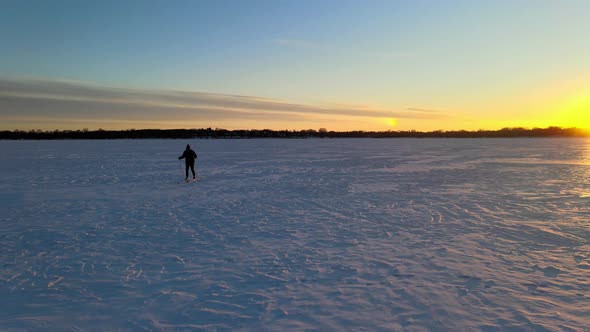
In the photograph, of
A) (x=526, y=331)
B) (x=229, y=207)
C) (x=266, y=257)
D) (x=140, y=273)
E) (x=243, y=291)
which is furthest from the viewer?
(x=229, y=207)

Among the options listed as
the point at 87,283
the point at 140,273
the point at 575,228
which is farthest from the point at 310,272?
the point at 575,228

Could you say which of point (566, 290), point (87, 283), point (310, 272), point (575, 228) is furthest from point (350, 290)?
point (575, 228)

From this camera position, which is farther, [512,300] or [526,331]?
[512,300]

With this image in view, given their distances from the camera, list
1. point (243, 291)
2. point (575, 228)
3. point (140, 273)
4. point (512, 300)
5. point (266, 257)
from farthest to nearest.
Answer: point (575, 228) < point (266, 257) < point (140, 273) < point (243, 291) < point (512, 300)

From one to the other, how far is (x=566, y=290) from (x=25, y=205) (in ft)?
39.9

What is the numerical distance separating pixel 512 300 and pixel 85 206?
10.2 metres

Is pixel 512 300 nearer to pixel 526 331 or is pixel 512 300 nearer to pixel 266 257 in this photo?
pixel 526 331

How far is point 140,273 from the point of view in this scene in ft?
17.7

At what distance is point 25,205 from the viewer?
1053cm

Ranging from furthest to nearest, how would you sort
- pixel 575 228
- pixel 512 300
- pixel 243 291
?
pixel 575 228, pixel 243 291, pixel 512 300

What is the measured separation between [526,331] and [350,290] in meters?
1.88

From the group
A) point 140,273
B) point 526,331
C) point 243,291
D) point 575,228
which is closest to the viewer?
point 526,331

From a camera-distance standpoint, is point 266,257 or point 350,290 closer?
point 350,290

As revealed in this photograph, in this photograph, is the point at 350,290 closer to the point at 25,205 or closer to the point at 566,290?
the point at 566,290
